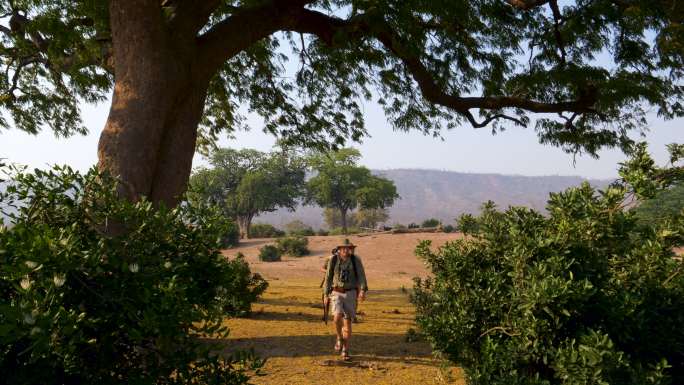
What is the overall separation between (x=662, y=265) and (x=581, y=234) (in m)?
0.88

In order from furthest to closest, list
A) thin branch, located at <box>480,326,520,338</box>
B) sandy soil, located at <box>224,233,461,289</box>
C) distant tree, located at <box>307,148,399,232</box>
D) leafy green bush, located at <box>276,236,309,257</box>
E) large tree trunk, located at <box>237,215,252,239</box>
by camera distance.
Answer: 1. distant tree, located at <box>307,148,399,232</box>
2. large tree trunk, located at <box>237,215,252,239</box>
3. leafy green bush, located at <box>276,236,309,257</box>
4. sandy soil, located at <box>224,233,461,289</box>
5. thin branch, located at <box>480,326,520,338</box>

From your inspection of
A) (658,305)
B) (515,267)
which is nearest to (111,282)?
(515,267)

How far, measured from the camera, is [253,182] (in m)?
70.3

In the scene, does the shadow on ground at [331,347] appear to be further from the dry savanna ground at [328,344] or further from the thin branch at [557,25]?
the thin branch at [557,25]

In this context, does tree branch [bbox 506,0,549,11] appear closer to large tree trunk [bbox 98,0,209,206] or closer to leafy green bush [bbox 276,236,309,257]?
large tree trunk [bbox 98,0,209,206]

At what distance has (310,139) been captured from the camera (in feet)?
47.5

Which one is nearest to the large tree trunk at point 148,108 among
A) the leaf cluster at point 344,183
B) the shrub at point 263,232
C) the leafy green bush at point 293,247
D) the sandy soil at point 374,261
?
the sandy soil at point 374,261

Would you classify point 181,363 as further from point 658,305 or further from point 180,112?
point 180,112

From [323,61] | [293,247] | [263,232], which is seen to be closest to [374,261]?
[293,247]

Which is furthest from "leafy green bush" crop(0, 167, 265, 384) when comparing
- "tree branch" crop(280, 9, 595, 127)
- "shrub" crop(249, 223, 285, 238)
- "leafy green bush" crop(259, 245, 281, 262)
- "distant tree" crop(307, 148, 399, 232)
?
"distant tree" crop(307, 148, 399, 232)

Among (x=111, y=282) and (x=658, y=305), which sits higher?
(x=111, y=282)

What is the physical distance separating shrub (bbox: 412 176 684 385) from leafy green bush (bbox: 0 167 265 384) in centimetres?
241

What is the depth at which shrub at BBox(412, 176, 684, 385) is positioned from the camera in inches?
151

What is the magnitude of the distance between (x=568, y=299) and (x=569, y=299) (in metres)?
0.01
